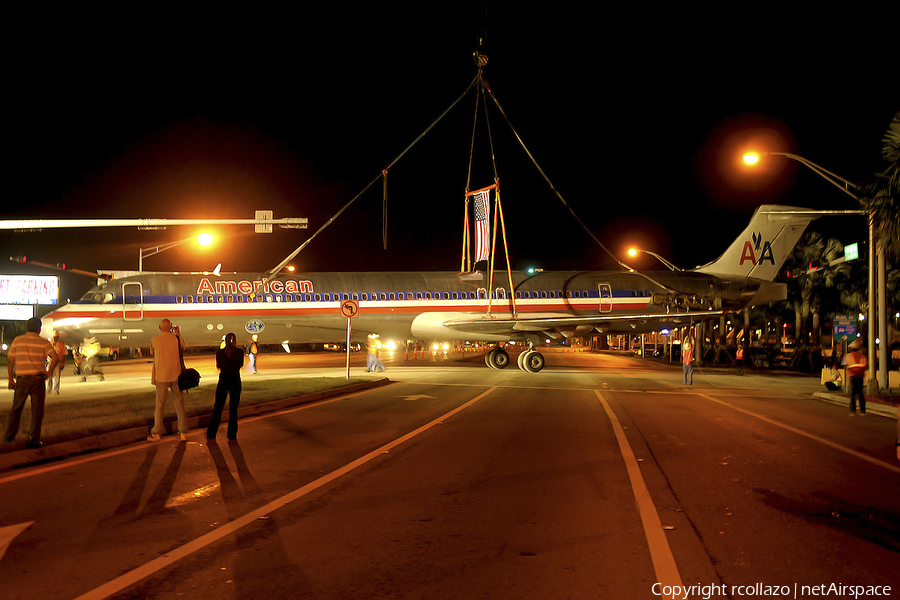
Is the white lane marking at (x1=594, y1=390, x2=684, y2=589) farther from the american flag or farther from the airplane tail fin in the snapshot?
the airplane tail fin

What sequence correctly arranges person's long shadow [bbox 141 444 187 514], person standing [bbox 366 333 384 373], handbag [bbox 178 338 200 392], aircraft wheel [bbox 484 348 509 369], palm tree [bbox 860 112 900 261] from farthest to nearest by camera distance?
aircraft wheel [bbox 484 348 509 369]
person standing [bbox 366 333 384 373]
palm tree [bbox 860 112 900 261]
handbag [bbox 178 338 200 392]
person's long shadow [bbox 141 444 187 514]

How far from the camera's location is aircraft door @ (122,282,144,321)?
960 inches

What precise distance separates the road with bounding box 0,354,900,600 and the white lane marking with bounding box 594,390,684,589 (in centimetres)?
3

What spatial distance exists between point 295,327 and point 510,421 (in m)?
15.8

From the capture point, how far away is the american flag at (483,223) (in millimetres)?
27245

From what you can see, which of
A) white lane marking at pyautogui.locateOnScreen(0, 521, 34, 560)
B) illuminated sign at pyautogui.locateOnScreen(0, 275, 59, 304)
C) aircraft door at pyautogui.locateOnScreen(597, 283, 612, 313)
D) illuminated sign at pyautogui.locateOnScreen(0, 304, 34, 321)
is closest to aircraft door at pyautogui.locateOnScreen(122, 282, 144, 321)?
aircraft door at pyautogui.locateOnScreen(597, 283, 612, 313)

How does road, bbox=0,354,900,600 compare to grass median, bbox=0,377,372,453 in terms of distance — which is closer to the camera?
road, bbox=0,354,900,600

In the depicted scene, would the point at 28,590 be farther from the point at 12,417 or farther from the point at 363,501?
the point at 12,417

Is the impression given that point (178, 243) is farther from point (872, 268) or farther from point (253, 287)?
point (872, 268)

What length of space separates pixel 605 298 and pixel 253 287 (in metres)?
15.6

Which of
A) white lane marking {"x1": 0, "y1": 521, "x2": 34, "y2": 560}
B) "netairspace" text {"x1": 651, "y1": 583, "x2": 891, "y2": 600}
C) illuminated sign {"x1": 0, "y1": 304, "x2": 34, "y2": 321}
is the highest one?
illuminated sign {"x1": 0, "y1": 304, "x2": 34, "y2": 321}

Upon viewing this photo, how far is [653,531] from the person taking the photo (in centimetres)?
562

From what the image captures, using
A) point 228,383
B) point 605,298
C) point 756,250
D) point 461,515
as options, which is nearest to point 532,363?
point 605,298

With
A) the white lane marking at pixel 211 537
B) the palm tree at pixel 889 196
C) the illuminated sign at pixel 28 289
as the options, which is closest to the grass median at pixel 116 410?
the white lane marking at pixel 211 537
